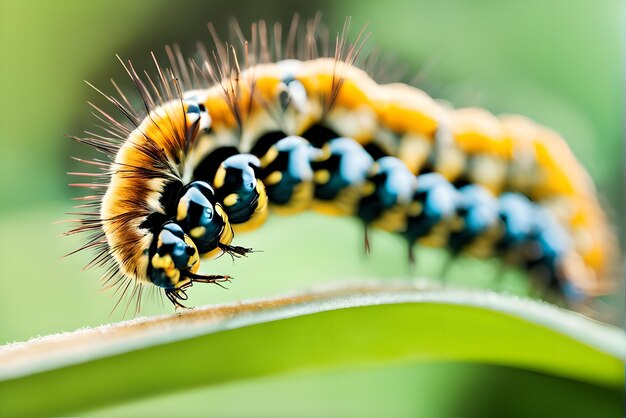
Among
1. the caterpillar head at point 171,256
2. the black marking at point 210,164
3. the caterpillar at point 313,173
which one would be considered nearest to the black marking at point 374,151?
the caterpillar at point 313,173

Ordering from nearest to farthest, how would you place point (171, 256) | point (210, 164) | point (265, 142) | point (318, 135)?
point (171, 256) → point (210, 164) → point (265, 142) → point (318, 135)

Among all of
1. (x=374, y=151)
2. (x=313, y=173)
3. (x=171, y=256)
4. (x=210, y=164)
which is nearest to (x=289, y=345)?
(x=171, y=256)

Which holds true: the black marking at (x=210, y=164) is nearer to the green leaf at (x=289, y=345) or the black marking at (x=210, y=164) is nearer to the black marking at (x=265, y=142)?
the black marking at (x=265, y=142)

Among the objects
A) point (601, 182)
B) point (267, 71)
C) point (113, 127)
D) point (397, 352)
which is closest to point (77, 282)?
point (113, 127)

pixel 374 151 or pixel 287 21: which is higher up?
pixel 287 21

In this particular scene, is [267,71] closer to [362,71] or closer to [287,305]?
[362,71]

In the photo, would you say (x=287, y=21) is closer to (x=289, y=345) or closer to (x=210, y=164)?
(x=210, y=164)
